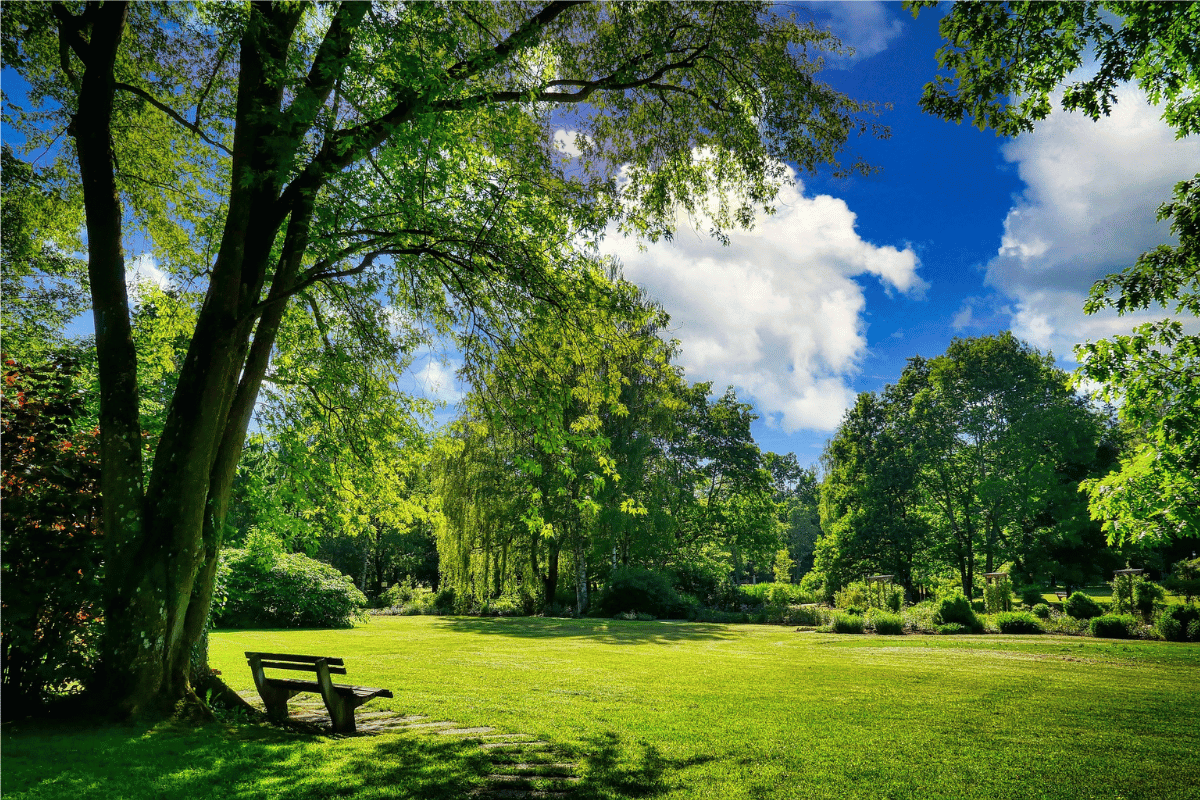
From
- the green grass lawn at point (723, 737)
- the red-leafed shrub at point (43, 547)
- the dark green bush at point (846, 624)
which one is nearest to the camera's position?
the green grass lawn at point (723, 737)

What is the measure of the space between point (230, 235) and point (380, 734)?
5200 mm

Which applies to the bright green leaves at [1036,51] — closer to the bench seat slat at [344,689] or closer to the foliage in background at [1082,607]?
the bench seat slat at [344,689]

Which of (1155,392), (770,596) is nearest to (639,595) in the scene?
(770,596)

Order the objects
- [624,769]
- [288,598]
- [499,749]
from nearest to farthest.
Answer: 1. [624,769]
2. [499,749]
3. [288,598]

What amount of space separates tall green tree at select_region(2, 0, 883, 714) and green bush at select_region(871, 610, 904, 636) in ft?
50.0

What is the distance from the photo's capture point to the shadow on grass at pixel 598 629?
1689 centimetres

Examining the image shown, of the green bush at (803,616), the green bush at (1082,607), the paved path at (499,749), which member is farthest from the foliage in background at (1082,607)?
the paved path at (499,749)

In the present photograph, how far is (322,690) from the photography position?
5.82 metres

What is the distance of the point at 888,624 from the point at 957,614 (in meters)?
2.23

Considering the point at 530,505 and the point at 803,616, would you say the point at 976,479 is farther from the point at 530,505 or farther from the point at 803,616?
the point at 530,505

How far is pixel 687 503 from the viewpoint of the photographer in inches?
1244

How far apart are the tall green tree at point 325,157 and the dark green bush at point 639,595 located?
18.6 metres

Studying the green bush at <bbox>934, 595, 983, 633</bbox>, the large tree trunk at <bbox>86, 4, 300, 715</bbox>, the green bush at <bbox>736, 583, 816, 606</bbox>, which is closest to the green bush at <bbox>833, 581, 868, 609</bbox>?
the green bush at <bbox>736, 583, 816, 606</bbox>

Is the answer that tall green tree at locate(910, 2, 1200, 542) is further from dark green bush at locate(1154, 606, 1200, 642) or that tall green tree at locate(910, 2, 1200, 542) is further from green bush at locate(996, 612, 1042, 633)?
green bush at locate(996, 612, 1042, 633)
